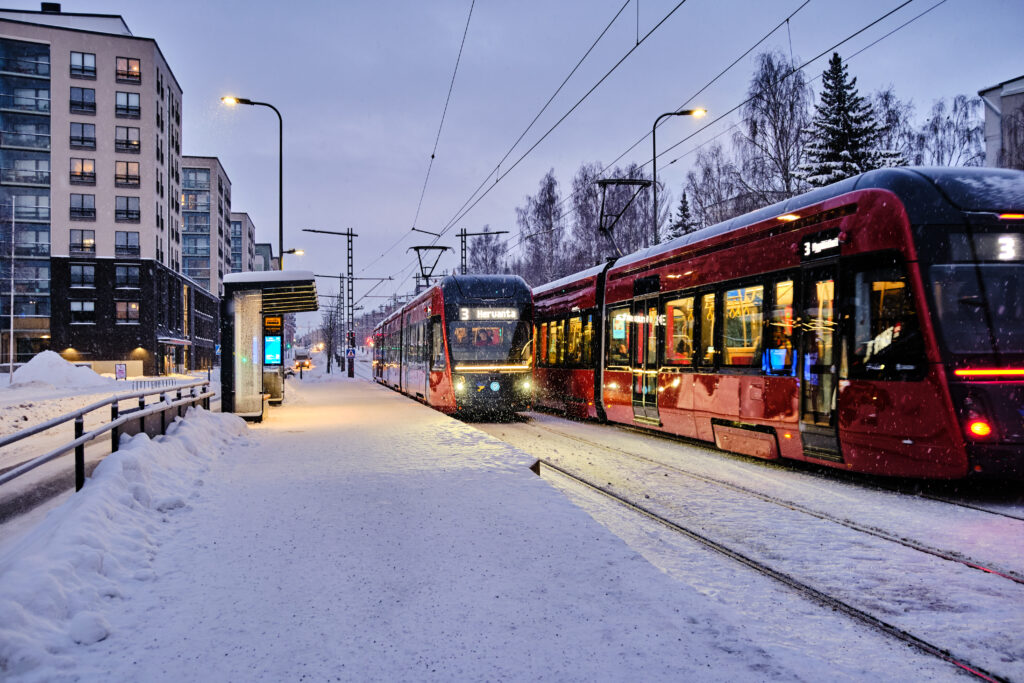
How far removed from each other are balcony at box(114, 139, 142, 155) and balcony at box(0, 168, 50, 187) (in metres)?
6.42

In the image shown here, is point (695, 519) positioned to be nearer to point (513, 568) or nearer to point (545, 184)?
point (513, 568)

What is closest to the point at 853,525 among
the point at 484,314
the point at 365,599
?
the point at 365,599

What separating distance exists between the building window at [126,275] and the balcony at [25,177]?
9.21m

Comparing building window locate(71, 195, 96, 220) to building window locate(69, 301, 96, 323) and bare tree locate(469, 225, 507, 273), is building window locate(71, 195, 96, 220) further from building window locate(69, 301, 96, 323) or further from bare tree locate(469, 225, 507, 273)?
bare tree locate(469, 225, 507, 273)

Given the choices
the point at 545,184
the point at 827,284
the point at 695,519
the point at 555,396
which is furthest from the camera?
the point at 545,184

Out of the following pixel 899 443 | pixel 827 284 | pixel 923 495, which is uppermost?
pixel 827 284

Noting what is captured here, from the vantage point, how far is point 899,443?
7.77 meters

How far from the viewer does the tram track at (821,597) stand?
12.5 ft

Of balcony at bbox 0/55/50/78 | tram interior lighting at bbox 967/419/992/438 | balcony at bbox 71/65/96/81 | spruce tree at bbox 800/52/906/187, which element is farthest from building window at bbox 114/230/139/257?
tram interior lighting at bbox 967/419/992/438

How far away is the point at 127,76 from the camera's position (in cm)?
5391

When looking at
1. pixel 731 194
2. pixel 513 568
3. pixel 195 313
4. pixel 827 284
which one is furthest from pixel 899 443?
pixel 195 313

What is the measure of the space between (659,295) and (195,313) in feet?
226

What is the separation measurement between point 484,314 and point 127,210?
47.7m

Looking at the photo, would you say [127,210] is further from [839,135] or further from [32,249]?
[839,135]
